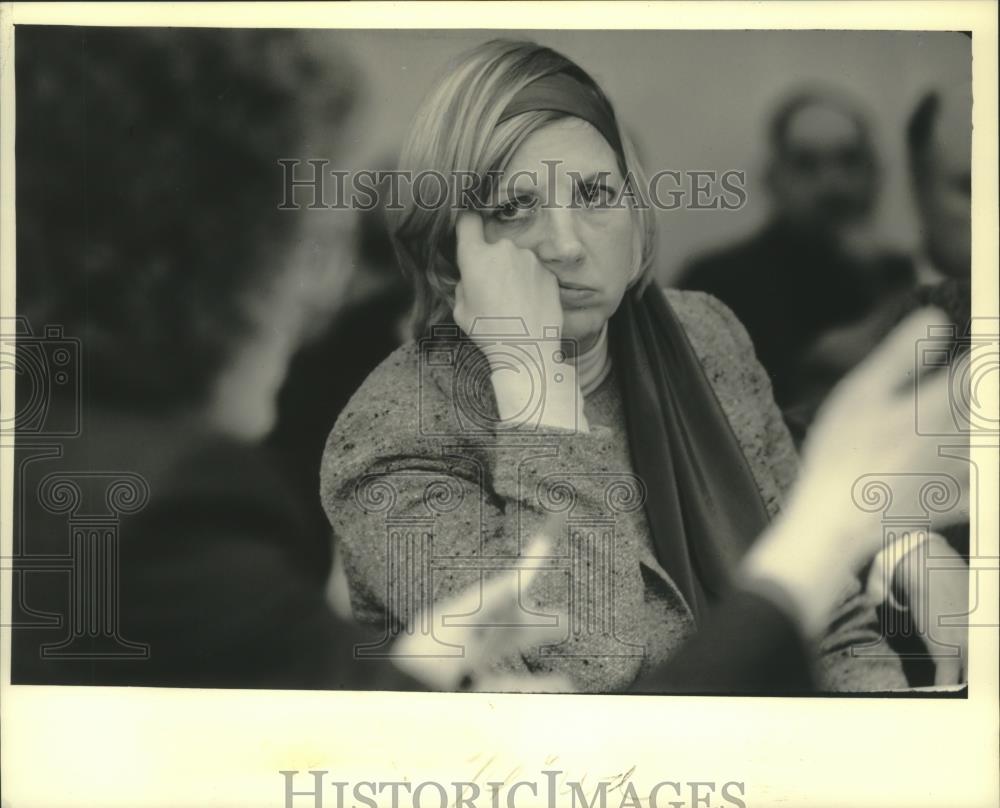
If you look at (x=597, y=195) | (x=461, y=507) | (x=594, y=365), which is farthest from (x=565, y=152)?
(x=461, y=507)

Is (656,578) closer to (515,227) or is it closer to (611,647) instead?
(611,647)

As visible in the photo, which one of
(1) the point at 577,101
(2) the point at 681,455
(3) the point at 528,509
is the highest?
(1) the point at 577,101

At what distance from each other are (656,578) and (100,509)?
5.04 feet

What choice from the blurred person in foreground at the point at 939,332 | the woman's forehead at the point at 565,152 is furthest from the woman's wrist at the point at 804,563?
the woman's forehead at the point at 565,152

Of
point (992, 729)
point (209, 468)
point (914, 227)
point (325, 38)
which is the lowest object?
point (992, 729)

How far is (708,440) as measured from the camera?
3.12 m

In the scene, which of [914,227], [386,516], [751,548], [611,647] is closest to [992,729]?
[751,548]

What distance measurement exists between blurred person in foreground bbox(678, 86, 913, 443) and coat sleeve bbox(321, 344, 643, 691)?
55 centimetres

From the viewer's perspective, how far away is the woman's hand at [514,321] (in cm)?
308

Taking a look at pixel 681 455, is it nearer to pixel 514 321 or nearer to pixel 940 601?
pixel 514 321

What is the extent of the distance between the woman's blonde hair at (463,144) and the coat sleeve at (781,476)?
1.33 feet

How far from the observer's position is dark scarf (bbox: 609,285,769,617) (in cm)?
309

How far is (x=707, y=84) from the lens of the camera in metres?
3.09

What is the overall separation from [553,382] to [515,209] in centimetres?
48
